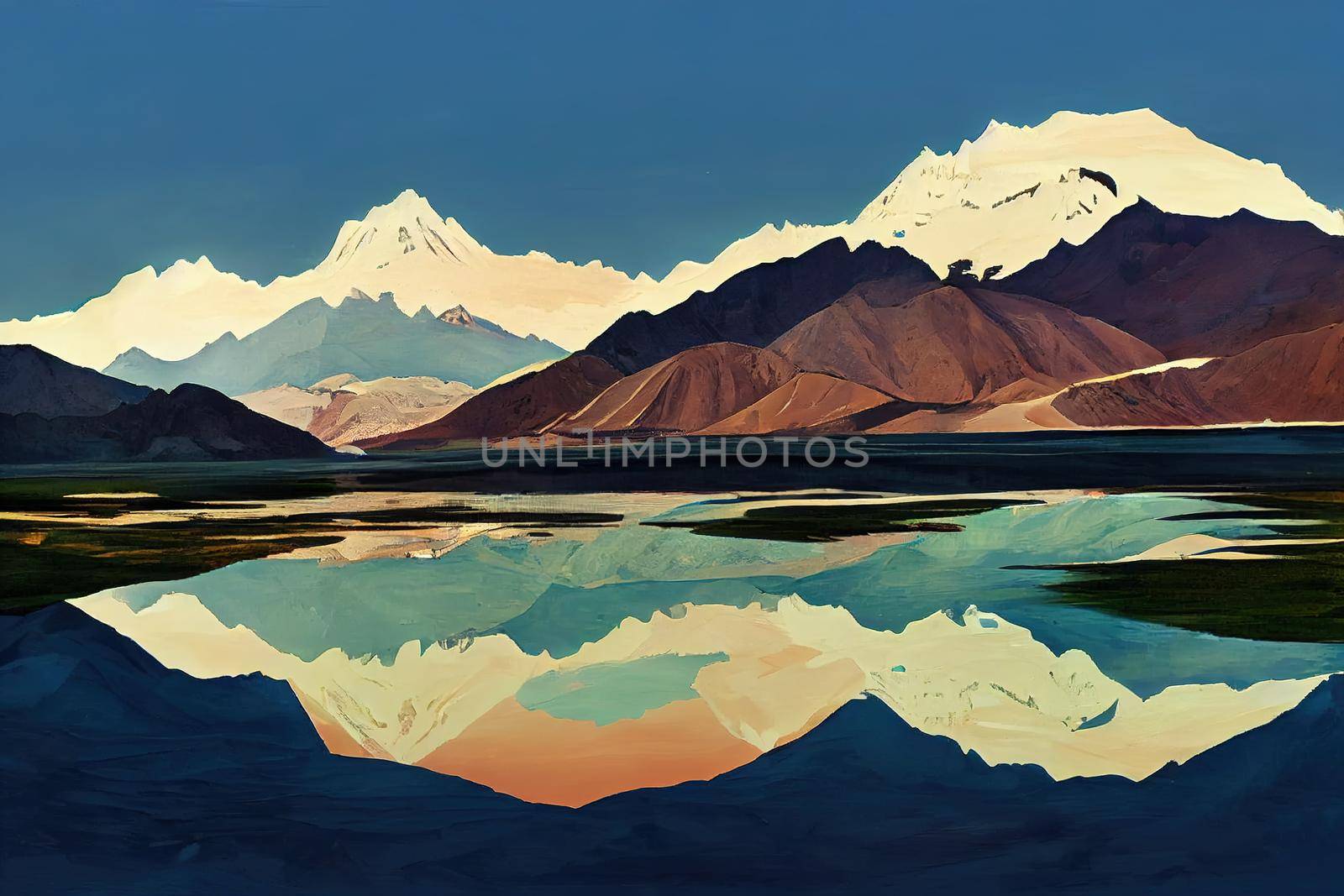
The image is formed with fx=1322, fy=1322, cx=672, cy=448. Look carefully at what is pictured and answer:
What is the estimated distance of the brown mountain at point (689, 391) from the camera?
15850cm

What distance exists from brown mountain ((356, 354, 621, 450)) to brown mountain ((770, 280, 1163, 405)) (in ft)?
95.5

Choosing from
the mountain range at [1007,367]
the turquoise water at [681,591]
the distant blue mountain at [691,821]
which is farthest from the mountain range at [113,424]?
the distant blue mountain at [691,821]

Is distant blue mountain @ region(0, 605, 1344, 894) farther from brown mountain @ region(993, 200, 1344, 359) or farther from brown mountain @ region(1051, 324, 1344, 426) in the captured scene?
brown mountain @ region(993, 200, 1344, 359)

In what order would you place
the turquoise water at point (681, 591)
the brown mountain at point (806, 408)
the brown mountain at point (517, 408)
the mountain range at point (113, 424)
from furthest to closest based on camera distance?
the brown mountain at point (517, 408)
the brown mountain at point (806, 408)
the mountain range at point (113, 424)
the turquoise water at point (681, 591)

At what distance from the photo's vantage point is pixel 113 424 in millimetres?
103938

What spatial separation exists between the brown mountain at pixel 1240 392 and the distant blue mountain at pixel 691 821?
129384mm

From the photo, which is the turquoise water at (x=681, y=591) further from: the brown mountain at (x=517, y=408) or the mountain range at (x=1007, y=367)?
the brown mountain at (x=517, y=408)

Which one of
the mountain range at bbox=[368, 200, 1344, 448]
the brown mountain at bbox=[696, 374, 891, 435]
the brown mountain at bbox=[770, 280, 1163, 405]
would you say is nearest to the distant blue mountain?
the mountain range at bbox=[368, 200, 1344, 448]

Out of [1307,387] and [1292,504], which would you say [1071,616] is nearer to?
[1292,504]

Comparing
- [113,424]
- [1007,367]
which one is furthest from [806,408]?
[113,424]

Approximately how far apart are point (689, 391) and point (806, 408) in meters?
15.9

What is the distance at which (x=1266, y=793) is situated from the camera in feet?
35.2

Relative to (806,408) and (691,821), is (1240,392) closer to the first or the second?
(806,408)

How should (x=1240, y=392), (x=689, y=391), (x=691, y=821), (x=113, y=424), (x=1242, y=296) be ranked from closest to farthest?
(x=691, y=821) < (x=113, y=424) < (x=1240, y=392) < (x=689, y=391) < (x=1242, y=296)
